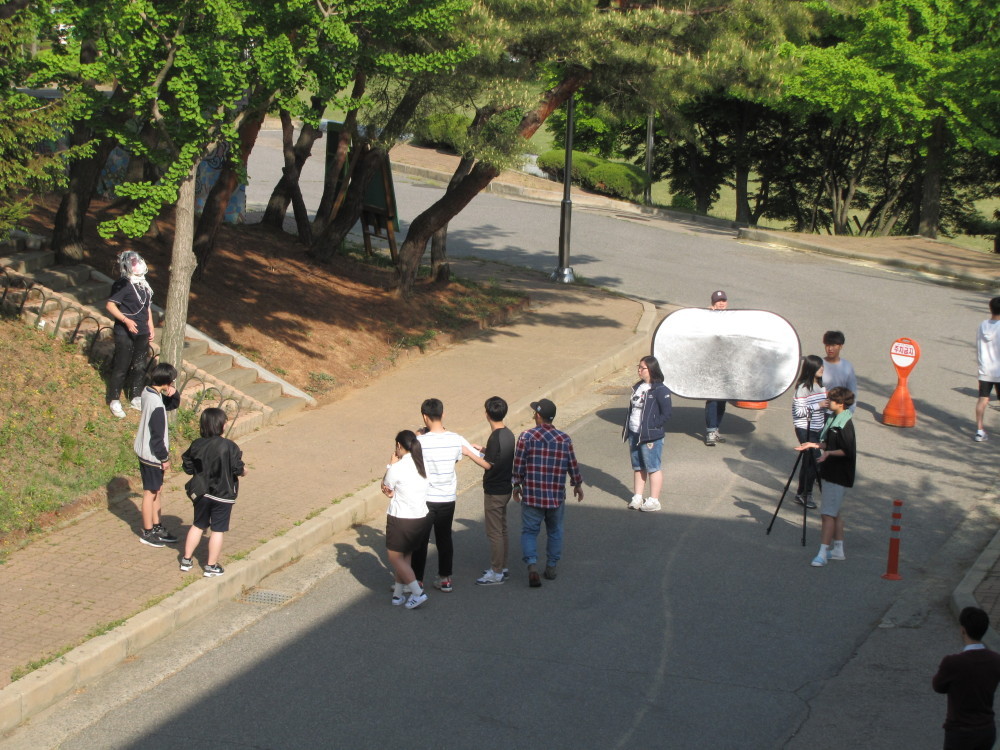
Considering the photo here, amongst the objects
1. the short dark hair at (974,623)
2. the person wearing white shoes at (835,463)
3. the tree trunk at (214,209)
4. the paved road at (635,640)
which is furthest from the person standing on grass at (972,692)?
the tree trunk at (214,209)

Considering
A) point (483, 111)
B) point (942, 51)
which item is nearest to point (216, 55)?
point (483, 111)

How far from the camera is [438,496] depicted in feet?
26.8

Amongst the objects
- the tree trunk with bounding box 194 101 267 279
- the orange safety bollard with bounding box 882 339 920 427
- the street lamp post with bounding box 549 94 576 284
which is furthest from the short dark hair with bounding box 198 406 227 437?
the street lamp post with bounding box 549 94 576 284

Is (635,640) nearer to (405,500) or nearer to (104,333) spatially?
(405,500)

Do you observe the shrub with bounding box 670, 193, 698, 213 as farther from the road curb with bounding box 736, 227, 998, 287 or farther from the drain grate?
the drain grate

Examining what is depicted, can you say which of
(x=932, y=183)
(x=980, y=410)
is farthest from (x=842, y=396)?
(x=932, y=183)

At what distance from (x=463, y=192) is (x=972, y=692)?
41.2 ft

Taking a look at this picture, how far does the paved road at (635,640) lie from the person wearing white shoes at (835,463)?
11.7 inches

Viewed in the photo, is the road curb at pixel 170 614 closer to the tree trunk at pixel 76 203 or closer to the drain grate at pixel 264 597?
the drain grate at pixel 264 597

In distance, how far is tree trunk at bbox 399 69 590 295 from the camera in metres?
15.4

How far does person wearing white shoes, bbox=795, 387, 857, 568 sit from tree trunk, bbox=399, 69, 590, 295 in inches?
→ 296

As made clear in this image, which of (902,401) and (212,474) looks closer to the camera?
(212,474)

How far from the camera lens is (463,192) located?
16750 mm

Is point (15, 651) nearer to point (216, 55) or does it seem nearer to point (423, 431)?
point (423, 431)
